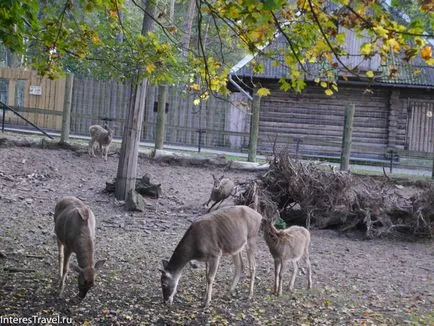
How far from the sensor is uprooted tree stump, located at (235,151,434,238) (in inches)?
435

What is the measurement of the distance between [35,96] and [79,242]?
20239 millimetres

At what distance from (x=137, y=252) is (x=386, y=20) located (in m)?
4.94

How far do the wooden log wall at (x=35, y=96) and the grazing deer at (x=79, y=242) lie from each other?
58.3 ft

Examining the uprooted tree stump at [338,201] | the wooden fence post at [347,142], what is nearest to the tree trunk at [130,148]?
the uprooted tree stump at [338,201]

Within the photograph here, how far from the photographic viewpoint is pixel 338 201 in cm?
1115

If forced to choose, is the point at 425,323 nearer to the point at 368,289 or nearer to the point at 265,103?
the point at 368,289

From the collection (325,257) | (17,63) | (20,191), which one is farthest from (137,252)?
(17,63)

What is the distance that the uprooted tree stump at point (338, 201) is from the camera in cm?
1104

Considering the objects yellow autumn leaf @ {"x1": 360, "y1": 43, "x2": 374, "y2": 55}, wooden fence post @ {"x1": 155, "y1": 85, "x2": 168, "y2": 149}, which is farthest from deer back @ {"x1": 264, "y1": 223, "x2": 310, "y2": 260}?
wooden fence post @ {"x1": 155, "y1": 85, "x2": 168, "y2": 149}

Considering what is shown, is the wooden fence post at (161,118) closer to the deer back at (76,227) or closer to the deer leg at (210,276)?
the deer back at (76,227)

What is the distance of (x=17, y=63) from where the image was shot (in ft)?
132

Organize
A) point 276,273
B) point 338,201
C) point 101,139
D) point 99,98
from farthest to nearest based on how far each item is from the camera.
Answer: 1. point 99,98
2. point 101,139
3. point 338,201
4. point 276,273

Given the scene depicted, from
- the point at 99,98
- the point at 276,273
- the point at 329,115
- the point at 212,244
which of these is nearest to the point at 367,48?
the point at 212,244

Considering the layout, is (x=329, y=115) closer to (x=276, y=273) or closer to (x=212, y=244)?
(x=276, y=273)
